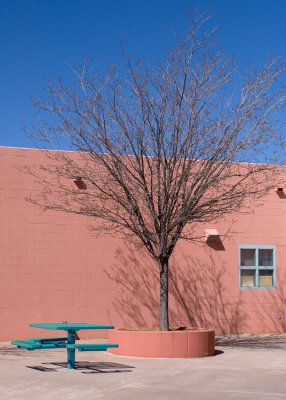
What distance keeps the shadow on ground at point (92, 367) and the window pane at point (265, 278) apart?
24.5 ft

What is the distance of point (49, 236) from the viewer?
16.9 m

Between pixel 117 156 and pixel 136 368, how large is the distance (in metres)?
5.00

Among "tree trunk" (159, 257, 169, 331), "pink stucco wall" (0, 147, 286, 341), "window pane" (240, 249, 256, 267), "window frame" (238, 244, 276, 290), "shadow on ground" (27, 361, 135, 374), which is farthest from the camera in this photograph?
"window pane" (240, 249, 256, 267)

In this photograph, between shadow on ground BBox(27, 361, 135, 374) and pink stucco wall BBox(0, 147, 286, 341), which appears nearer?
shadow on ground BBox(27, 361, 135, 374)

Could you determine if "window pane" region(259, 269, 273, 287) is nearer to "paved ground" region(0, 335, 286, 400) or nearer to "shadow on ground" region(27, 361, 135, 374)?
"paved ground" region(0, 335, 286, 400)

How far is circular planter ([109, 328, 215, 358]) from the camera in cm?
1395

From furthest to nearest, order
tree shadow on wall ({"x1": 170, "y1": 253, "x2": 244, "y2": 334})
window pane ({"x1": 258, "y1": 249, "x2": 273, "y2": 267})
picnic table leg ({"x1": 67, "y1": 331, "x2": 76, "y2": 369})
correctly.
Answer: window pane ({"x1": 258, "y1": 249, "x2": 273, "y2": 267}) < tree shadow on wall ({"x1": 170, "y1": 253, "x2": 244, "y2": 334}) < picnic table leg ({"x1": 67, "y1": 331, "x2": 76, "y2": 369})

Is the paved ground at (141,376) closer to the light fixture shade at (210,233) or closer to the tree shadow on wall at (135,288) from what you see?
the tree shadow on wall at (135,288)

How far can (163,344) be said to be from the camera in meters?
14.0

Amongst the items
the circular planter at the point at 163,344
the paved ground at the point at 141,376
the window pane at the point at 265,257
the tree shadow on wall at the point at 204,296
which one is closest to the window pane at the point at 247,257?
the window pane at the point at 265,257

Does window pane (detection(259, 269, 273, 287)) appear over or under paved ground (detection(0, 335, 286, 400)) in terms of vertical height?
over

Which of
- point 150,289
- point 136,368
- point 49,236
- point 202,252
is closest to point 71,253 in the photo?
point 49,236

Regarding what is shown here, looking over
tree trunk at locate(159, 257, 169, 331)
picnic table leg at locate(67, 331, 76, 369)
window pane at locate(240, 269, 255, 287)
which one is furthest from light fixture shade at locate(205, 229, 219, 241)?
picnic table leg at locate(67, 331, 76, 369)

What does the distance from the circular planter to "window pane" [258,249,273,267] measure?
18.5 ft
